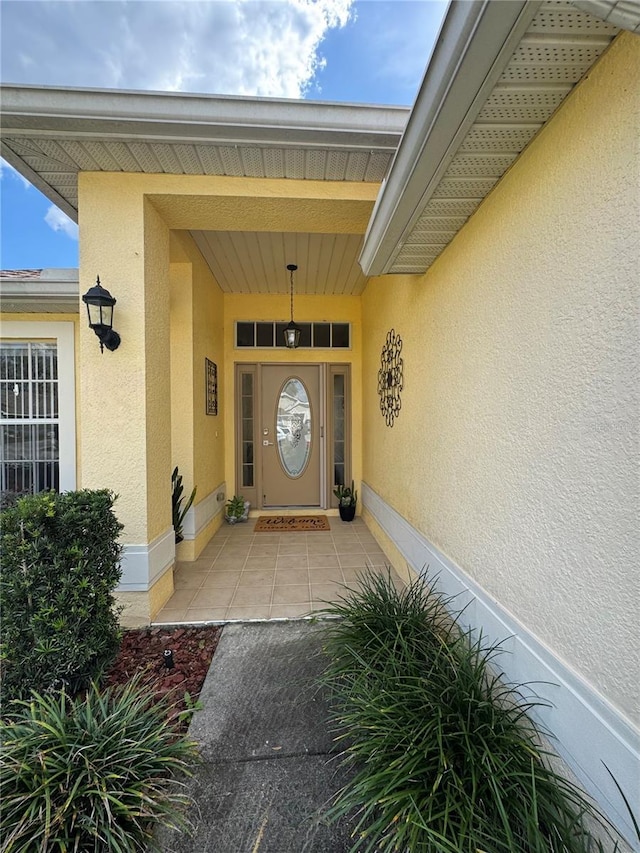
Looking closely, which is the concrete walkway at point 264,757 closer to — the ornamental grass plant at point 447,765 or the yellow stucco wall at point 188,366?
the ornamental grass plant at point 447,765

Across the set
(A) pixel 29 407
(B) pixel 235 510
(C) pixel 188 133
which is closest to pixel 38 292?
(A) pixel 29 407

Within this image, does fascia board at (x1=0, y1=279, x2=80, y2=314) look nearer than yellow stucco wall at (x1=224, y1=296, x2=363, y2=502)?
Yes

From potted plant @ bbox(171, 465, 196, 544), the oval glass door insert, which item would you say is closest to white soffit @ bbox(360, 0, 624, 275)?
potted plant @ bbox(171, 465, 196, 544)

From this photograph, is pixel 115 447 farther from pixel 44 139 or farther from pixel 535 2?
pixel 535 2

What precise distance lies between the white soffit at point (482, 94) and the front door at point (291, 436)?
360 cm

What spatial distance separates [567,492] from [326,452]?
4.24 m

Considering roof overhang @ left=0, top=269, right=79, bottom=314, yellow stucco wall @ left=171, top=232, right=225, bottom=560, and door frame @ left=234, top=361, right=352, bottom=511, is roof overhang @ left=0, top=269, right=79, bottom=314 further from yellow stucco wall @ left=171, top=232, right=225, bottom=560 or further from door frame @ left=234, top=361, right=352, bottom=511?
door frame @ left=234, top=361, right=352, bottom=511

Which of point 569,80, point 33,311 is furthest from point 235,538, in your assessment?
point 569,80

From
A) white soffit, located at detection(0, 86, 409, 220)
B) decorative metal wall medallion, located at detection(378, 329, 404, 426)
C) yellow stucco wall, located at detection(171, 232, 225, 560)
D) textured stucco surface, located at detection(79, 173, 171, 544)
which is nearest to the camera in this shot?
white soffit, located at detection(0, 86, 409, 220)

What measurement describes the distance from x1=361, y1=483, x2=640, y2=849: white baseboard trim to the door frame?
11.7 feet

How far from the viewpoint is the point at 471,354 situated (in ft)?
6.00

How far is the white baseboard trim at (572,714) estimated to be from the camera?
96cm

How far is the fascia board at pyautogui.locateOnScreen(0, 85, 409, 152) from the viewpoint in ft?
6.45

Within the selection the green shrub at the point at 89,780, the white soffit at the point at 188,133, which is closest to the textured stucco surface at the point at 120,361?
the white soffit at the point at 188,133
